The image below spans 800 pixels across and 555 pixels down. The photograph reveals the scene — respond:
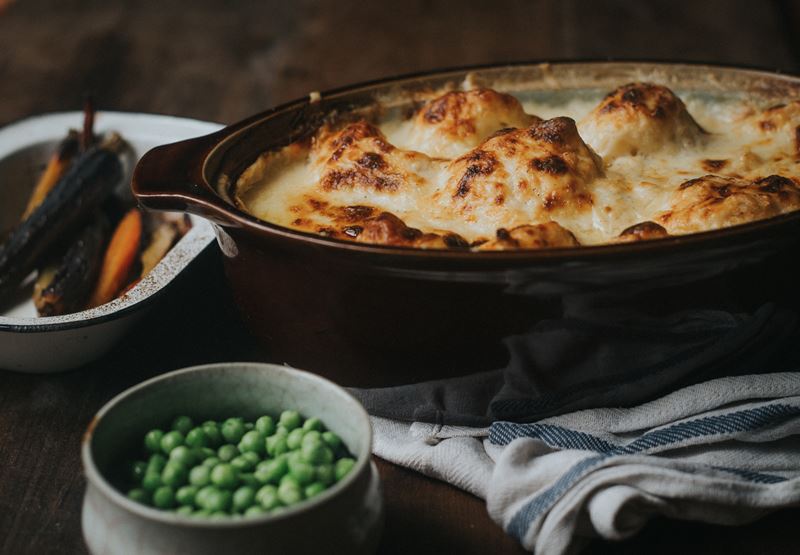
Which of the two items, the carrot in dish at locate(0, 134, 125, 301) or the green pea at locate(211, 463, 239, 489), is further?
the carrot in dish at locate(0, 134, 125, 301)

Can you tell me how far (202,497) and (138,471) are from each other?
122 mm

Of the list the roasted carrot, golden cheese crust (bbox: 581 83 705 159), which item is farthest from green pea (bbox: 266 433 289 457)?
the roasted carrot

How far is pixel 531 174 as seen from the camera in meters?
1.69

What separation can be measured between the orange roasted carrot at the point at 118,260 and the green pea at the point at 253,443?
852 mm

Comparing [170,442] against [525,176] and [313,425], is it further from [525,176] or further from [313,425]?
[525,176]

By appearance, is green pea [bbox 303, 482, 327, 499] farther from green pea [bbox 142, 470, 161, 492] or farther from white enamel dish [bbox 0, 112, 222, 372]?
white enamel dish [bbox 0, 112, 222, 372]

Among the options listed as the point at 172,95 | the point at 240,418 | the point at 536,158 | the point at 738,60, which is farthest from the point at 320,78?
the point at 240,418

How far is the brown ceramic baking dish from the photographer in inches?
52.8

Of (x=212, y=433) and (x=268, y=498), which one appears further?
(x=212, y=433)

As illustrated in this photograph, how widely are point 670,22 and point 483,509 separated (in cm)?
326

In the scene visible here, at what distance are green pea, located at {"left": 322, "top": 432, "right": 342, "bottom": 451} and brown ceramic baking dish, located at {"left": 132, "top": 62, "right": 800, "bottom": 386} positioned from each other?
21 centimetres

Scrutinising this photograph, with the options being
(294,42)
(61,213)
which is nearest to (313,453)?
(61,213)

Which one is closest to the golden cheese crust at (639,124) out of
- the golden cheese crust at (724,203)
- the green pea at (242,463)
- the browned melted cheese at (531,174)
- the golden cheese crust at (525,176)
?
the browned melted cheese at (531,174)

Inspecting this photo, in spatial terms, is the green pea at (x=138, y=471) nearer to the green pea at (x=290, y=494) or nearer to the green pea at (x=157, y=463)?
the green pea at (x=157, y=463)
